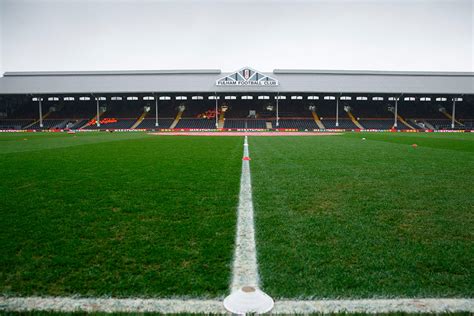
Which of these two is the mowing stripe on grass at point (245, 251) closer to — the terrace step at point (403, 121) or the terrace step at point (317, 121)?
the terrace step at point (317, 121)

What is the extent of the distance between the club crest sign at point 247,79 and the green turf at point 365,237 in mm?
38032

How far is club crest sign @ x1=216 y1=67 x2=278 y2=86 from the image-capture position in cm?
4231

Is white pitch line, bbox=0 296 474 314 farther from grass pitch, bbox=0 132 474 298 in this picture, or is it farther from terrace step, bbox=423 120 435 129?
terrace step, bbox=423 120 435 129

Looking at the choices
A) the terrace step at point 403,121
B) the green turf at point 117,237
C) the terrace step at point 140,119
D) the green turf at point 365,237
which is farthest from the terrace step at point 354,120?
the green turf at point 117,237

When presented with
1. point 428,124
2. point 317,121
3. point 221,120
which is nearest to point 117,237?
point 221,120

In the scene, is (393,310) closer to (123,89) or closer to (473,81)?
(123,89)

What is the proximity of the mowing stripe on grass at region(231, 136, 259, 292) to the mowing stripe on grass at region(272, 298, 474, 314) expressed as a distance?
0.97 feet

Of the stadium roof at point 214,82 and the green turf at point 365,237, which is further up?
the stadium roof at point 214,82

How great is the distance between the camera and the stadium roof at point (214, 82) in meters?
41.3

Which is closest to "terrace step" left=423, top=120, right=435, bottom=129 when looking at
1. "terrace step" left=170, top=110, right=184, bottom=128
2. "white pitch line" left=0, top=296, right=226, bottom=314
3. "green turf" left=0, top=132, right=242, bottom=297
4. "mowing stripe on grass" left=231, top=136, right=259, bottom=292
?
"terrace step" left=170, top=110, right=184, bottom=128

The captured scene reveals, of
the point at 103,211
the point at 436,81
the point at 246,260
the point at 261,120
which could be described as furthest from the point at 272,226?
the point at 436,81

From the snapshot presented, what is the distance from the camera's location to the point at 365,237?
2744mm

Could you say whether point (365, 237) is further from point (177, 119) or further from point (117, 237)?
point (177, 119)

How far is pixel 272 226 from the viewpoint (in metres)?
3.06
